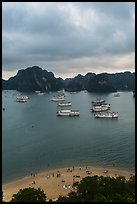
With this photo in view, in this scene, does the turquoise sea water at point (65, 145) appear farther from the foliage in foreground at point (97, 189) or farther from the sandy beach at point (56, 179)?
the foliage in foreground at point (97, 189)

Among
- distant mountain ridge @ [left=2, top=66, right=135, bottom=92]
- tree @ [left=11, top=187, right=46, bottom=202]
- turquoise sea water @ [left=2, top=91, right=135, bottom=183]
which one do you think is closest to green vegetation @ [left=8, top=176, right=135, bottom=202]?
tree @ [left=11, top=187, right=46, bottom=202]

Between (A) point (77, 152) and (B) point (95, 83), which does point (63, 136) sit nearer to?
(A) point (77, 152)

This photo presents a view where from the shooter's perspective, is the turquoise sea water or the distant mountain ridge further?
the distant mountain ridge

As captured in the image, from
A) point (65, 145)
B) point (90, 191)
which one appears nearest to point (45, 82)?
point (65, 145)

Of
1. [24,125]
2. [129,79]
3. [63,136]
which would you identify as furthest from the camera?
[129,79]

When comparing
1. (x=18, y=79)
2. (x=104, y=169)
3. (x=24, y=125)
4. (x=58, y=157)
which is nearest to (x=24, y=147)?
(x=58, y=157)

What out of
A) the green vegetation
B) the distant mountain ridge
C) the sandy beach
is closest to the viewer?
the green vegetation

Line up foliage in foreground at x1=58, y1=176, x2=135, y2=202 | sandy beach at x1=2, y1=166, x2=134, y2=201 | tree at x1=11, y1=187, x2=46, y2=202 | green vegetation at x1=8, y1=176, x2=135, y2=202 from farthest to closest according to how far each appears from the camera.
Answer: sandy beach at x1=2, y1=166, x2=134, y2=201 < foliage in foreground at x1=58, y1=176, x2=135, y2=202 < green vegetation at x1=8, y1=176, x2=135, y2=202 < tree at x1=11, y1=187, x2=46, y2=202

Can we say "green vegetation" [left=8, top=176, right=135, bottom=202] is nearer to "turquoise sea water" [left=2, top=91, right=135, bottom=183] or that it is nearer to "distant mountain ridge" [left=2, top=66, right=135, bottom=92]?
"turquoise sea water" [left=2, top=91, right=135, bottom=183]

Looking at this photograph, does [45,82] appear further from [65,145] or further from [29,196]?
[29,196]
